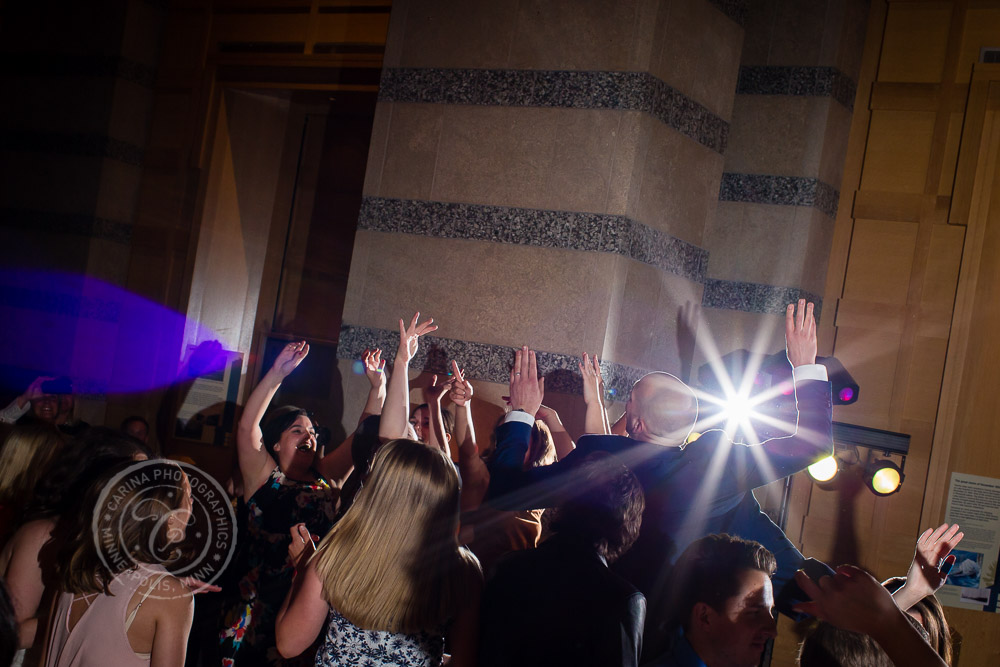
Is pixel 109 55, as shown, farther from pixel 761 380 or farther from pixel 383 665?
pixel 383 665

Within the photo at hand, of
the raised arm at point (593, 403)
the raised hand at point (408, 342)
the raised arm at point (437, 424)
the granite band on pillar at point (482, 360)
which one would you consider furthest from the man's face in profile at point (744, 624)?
the granite band on pillar at point (482, 360)

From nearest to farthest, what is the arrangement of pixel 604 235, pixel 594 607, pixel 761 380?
pixel 594 607, pixel 604 235, pixel 761 380

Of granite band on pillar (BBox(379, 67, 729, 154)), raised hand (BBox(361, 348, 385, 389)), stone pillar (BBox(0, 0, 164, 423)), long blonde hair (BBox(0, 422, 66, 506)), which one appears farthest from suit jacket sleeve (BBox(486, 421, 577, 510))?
stone pillar (BBox(0, 0, 164, 423))

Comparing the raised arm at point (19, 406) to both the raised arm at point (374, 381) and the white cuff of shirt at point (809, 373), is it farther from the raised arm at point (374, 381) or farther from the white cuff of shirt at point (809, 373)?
the white cuff of shirt at point (809, 373)

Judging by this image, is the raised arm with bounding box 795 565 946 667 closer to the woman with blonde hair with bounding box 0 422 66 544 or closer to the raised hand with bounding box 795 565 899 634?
the raised hand with bounding box 795 565 899 634

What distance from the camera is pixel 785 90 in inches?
237

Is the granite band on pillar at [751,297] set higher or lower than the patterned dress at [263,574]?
higher

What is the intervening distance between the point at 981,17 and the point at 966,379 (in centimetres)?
240

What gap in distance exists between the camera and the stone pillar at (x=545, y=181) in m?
5.11

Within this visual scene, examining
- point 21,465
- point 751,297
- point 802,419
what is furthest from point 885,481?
point 21,465

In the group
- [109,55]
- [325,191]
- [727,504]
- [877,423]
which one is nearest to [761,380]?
[877,423]

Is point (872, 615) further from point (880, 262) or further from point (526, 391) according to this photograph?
point (880, 262)

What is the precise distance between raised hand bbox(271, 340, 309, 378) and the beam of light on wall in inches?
156

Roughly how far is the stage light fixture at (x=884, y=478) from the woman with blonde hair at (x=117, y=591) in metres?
4.00
